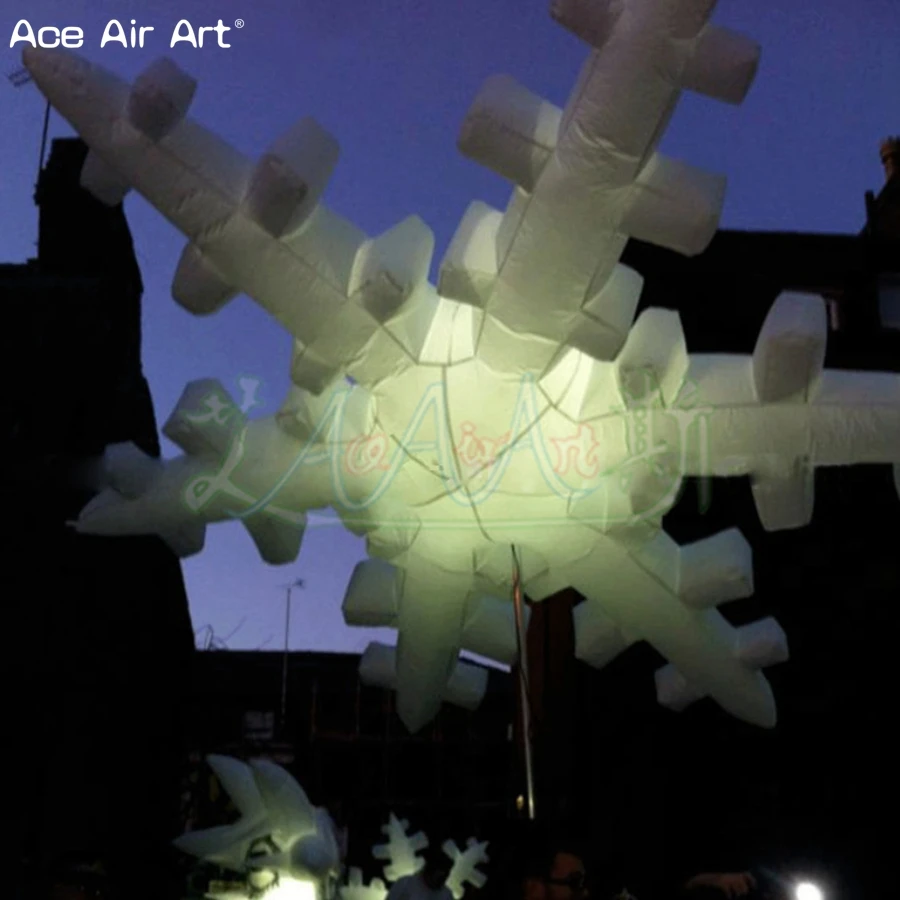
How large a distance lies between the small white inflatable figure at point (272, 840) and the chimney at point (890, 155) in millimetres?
9580

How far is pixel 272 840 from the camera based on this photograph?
6902mm

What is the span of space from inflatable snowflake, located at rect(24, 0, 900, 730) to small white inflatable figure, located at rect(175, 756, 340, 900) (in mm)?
1652

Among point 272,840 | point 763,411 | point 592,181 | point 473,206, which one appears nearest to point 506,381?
point 473,206

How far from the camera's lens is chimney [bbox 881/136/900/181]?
13.8 m

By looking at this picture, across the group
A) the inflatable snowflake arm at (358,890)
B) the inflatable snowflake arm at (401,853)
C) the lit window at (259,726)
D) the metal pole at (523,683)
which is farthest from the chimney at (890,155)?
the lit window at (259,726)

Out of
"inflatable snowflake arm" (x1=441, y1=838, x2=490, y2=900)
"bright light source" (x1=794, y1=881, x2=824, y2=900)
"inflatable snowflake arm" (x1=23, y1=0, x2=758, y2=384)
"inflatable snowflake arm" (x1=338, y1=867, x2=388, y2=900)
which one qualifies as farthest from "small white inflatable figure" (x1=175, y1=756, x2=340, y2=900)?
"bright light source" (x1=794, y1=881, x2=824, y2=900)

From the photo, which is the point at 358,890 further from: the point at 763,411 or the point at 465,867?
the point at 763,411

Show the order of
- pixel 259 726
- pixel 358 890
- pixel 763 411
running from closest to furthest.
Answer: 1. pixel 763 411
2. pixel 358 890
3. pixel 259 726

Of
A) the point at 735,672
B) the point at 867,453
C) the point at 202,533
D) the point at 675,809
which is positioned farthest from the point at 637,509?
the point at 675,809

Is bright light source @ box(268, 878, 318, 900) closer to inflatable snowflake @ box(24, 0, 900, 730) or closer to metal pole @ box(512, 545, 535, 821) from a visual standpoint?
inflatable snowflake @ box(24, 0, 900, 730)

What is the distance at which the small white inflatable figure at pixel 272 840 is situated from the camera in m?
6.79

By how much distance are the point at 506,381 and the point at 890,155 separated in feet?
35.5

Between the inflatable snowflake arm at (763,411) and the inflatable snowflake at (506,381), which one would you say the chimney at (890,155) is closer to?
the inflatable snowflake at (506,381)

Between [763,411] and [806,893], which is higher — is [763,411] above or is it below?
above
